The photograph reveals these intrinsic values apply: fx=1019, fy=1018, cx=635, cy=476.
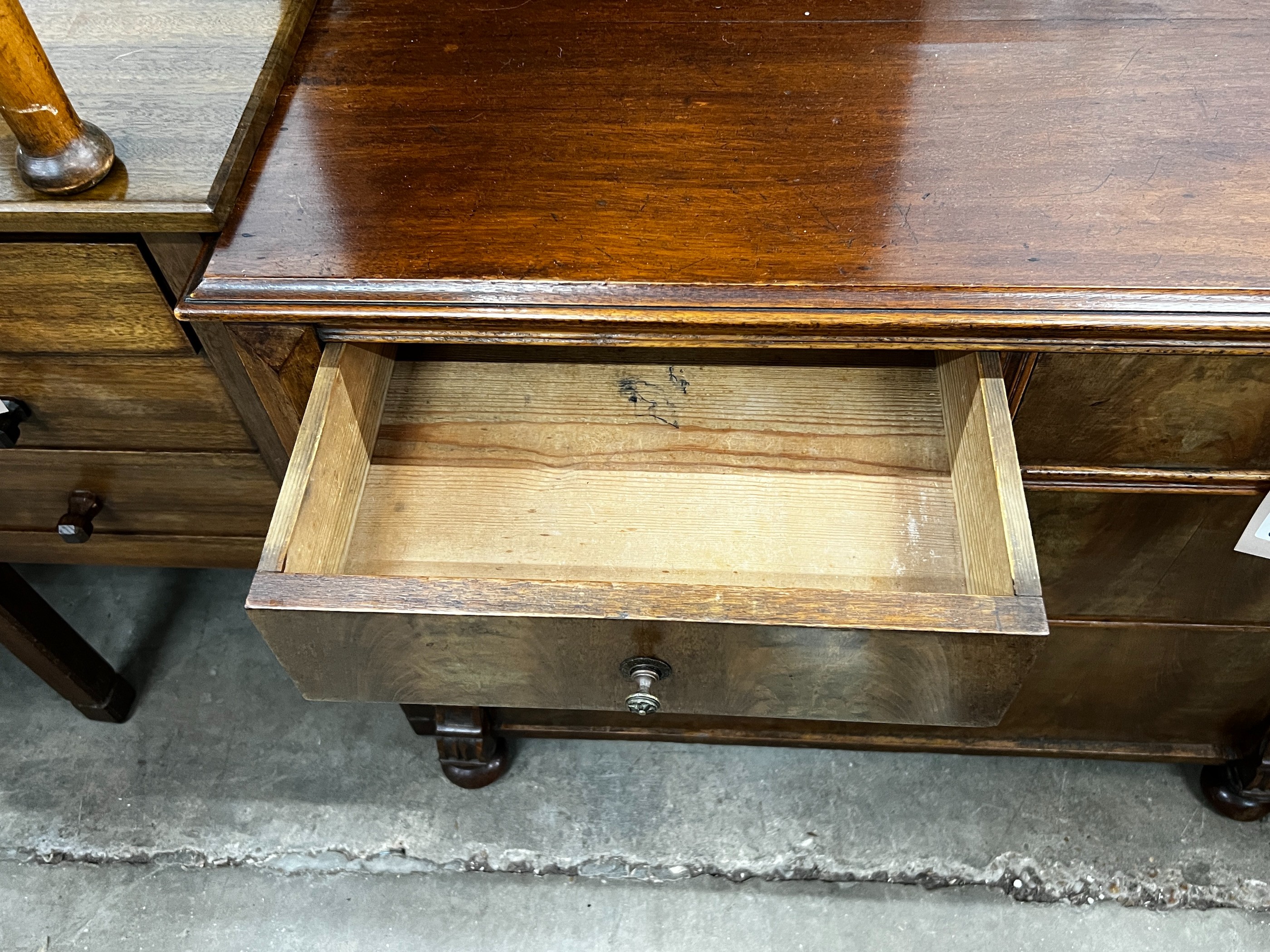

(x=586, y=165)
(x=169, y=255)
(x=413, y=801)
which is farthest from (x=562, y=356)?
(x=413, y=801)

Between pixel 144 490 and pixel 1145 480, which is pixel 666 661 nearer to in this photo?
pixel 1145 480

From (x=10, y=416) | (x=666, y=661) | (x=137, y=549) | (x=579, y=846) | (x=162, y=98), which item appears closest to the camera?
(x=666, y=661)

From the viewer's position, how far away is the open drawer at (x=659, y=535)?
61 centimetres

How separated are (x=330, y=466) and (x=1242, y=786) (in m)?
1.01

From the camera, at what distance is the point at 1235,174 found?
0.70 meters

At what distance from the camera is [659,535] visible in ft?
2.51

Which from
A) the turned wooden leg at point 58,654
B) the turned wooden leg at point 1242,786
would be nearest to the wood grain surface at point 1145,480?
the turned wooden leg at point 1242,786

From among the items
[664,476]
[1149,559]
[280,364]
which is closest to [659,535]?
[664,476]

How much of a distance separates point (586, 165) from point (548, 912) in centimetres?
80

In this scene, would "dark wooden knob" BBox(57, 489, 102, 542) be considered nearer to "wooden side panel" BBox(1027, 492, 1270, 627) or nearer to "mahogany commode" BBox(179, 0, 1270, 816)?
"mahogany commode" BBox(179, 0, 1270, 816)

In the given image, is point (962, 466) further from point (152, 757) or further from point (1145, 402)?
point (152, 757)

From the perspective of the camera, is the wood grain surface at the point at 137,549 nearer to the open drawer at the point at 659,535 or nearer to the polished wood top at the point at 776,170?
the open drawer at the point at 659,535

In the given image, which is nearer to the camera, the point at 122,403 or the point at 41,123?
the point at 41,123

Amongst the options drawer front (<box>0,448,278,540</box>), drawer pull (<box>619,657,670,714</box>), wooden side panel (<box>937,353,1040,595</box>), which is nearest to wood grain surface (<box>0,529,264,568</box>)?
drawer front (<box>0,448,278,540</box>)
